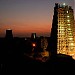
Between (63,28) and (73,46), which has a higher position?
(63,28)

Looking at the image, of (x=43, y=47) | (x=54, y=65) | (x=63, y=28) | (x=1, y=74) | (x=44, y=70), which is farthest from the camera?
(x=43, y=47)

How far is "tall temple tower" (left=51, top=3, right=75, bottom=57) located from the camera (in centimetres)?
9200

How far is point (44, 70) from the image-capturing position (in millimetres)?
36125

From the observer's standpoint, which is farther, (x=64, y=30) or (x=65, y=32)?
(x=65, y=32)

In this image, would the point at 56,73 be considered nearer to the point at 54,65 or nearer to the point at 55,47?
the point at 54,65

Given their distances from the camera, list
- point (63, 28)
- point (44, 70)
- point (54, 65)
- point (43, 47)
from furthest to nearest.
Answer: point (43, 47), point (63, 28), point (54, 65), point (44, 70)

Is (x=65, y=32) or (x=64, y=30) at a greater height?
(x=64, y=30)

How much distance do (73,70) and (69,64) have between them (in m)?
4.96

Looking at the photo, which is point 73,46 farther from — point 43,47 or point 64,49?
point 43,47

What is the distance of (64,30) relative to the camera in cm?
9188

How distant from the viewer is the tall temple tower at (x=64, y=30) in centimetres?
9200

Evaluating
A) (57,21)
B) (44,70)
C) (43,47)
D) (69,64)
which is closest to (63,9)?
(57,21)

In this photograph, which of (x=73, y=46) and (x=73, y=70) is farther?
(x=73, y=46)

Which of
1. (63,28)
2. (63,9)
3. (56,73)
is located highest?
(63,9)
